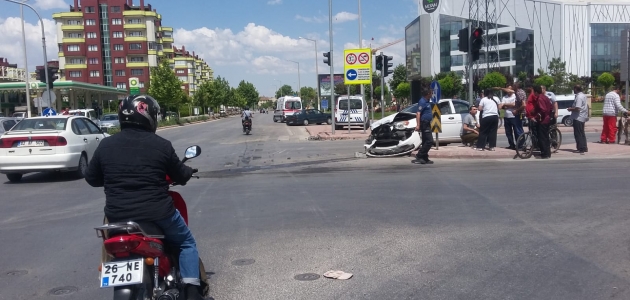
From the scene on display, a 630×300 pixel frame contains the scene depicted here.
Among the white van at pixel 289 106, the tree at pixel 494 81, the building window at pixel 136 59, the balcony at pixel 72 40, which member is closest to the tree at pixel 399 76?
the tree at pixel 494 81

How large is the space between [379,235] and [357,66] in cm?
2018

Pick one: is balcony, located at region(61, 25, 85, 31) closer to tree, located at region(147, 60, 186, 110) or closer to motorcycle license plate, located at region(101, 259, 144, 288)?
tree, located at region(147, 60, 186, 110)

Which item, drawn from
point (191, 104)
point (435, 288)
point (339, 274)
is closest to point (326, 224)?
point (339, 274)

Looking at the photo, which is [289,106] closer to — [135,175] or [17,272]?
[17,272]

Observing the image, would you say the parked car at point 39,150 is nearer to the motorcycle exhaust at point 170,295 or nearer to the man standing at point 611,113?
the motorcycle exhaust at point 170,295

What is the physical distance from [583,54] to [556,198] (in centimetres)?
9356

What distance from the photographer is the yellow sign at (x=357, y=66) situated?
26.5 meters

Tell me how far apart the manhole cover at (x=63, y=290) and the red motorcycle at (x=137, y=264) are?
1644 millimetres

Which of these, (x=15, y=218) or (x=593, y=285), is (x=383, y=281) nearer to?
(x=593, y=285)

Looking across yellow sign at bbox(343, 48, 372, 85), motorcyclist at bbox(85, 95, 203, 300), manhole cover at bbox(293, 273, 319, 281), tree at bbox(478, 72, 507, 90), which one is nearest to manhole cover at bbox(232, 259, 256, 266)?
manhole cover at bbox(293, 273, 319, 281)

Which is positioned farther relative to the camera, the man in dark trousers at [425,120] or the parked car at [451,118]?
the parked car at [451,118]

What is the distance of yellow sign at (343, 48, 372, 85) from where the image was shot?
26547 mm

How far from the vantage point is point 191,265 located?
4.19m

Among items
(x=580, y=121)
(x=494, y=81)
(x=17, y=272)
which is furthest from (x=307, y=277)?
(x=494, y=81)
